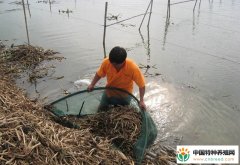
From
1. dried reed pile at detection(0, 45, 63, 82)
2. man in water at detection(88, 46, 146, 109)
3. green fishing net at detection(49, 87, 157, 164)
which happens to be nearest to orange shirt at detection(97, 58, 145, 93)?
man in water at detection(88, 46, 146, 109)

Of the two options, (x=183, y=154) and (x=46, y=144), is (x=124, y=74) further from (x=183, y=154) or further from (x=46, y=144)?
(x=46, y=144)

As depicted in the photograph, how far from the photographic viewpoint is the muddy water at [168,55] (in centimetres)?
657

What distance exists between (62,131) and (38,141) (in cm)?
61

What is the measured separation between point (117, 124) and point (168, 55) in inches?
254

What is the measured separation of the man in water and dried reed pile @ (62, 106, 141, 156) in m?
0.22

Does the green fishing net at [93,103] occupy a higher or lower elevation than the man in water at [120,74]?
lower

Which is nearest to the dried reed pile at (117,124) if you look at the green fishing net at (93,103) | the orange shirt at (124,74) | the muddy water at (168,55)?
the green fishing net at (93,103)

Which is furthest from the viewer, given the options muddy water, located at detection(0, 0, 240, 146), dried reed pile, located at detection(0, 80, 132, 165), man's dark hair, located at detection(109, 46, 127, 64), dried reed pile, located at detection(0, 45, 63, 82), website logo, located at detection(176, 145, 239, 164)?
dried reed pile, located at detection(0, 45, 63, 82)

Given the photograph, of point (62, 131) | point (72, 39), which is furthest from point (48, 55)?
point (62, 131)

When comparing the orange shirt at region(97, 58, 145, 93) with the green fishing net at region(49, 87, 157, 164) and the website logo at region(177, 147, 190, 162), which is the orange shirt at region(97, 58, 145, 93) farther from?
the website logo at region(177, 147, 190, 162)

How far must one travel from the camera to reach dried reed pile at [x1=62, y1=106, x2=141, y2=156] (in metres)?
4.59

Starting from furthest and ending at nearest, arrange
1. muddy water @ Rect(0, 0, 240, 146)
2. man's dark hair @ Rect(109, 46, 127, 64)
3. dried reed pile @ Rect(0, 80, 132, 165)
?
muddy water @ Rect(0, 0, 240, 146)
man's dark hair @ Rect(109, 46, 127, 64)
dried reed pile @ Rect(0, 80, 132, 165)

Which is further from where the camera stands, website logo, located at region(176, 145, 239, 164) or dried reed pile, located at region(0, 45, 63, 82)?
dried reed pile, located at region(0, 45, 63, 82)

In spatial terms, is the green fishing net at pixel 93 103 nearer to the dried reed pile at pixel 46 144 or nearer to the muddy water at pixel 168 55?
the dried reed pile at pixel 46 144
